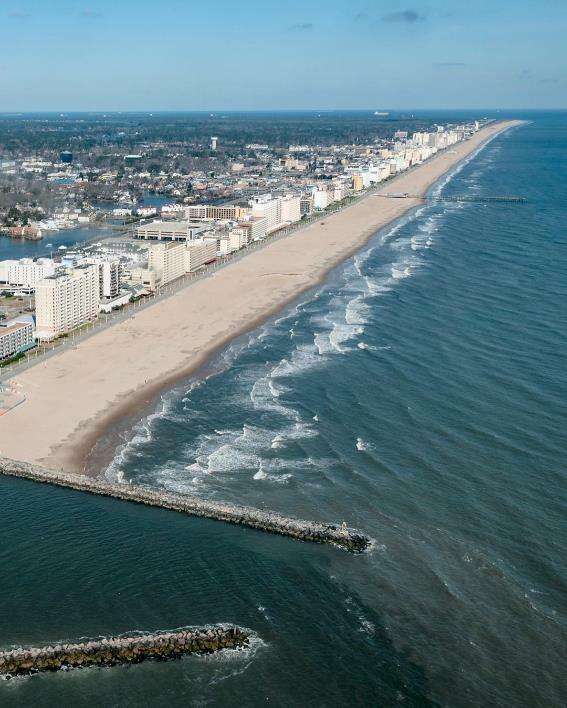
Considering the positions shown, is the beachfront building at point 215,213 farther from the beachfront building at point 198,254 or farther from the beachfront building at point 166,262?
the beachfront building at point 166,262

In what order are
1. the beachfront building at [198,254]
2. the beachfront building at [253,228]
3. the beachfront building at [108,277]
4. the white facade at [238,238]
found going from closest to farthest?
the beachfront building at [108,277] → the beachfront building at [198,254] → the white facade at [238,238] → the beachfront building at [253,228]

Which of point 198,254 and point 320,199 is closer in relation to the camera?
point 198,254

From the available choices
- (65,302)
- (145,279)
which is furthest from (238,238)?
(65,302)

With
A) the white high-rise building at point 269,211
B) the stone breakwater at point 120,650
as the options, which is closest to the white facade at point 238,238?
the white high-rise building at point 269,211

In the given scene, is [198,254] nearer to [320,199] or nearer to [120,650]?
[320,199]

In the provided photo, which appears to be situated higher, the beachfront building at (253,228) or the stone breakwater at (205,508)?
the beachfront building at (253,228)

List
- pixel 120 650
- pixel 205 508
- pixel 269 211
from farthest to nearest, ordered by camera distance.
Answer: pixel 269 211
pixel 205 508
pixel 120 650

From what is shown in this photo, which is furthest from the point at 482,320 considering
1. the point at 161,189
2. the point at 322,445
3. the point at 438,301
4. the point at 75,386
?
the point at 161,189
